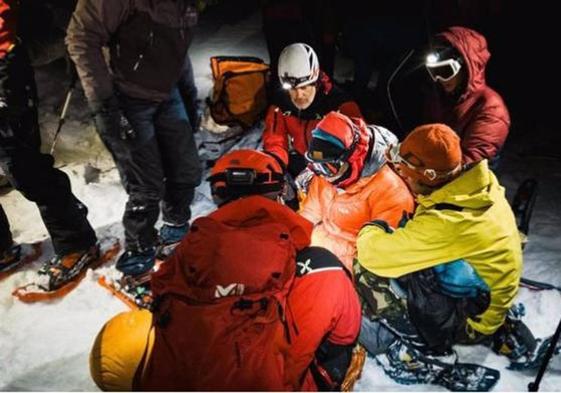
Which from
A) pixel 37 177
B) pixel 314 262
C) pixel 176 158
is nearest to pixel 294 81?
pixel 176 158

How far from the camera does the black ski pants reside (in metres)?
3.17

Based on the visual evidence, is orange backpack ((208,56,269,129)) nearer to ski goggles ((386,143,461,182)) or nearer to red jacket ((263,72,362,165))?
red jacket ((263,72,362,165))

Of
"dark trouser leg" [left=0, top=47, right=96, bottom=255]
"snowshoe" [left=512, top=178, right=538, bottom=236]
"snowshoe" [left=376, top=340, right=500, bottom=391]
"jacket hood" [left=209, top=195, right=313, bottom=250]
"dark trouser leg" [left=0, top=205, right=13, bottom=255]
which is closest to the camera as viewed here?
"jacket hood" [left=209, top=195, right=313, bottom=250]

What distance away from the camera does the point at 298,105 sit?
4.04 meters

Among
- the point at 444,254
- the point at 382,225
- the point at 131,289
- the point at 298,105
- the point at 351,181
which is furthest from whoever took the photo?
the point at 298,105

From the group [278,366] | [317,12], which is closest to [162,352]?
[278,366]

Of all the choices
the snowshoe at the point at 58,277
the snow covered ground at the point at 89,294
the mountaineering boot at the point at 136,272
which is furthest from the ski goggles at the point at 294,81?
the snowshoe at the point at 58,277

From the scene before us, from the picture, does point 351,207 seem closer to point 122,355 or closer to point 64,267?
point 122,355

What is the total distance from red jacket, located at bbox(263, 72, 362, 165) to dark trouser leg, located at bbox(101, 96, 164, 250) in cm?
109

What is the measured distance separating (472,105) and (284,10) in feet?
8.86

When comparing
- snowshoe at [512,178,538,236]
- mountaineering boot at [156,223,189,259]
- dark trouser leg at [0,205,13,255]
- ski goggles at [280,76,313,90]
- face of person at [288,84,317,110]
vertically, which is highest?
ski goggles at [280,76,313,90]

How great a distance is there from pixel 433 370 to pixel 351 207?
1091 mm

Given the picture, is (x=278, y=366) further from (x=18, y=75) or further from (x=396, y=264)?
(x=18, y=75)

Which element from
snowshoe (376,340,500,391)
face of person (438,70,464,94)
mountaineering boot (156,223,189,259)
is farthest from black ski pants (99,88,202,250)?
face of person (438,70,464,94)
